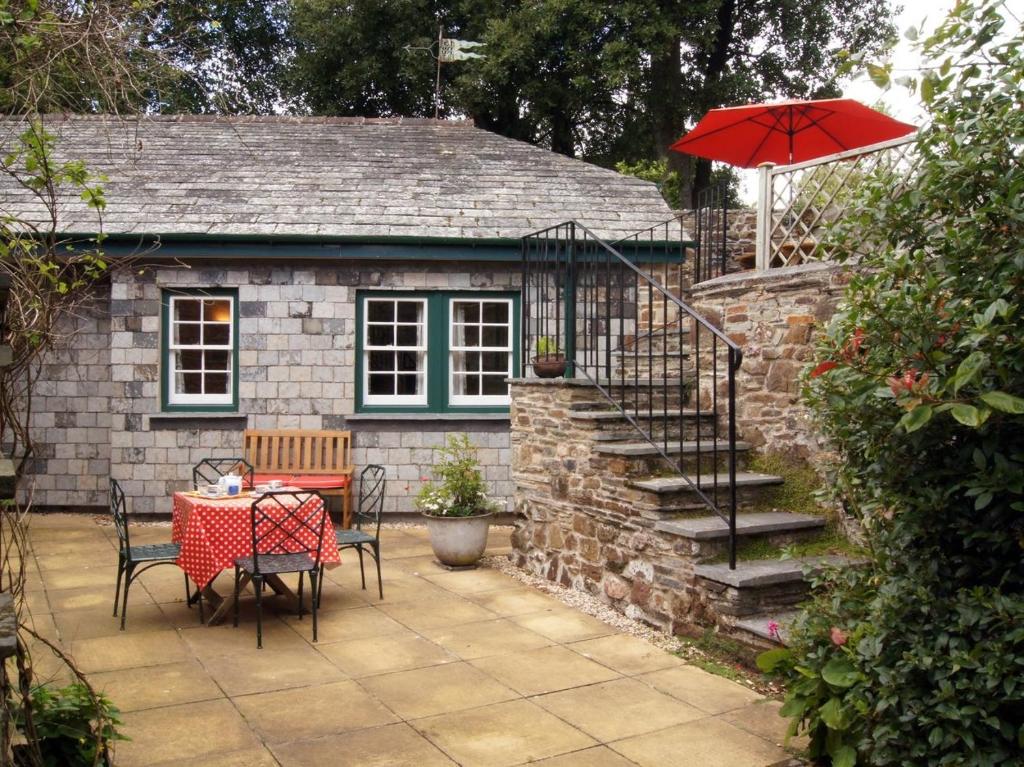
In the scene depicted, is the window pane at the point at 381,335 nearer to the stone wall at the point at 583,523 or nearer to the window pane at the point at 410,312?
the window pane at the point at 410,312

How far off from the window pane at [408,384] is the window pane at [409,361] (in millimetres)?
104

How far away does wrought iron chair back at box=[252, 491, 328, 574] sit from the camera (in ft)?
18.8

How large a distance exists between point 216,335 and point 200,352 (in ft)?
0.86

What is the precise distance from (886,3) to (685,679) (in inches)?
787

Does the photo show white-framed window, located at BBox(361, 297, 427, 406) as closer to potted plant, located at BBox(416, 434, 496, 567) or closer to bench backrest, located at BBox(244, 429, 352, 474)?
bench backrest, located at BBox(244, 429, 352, 474)

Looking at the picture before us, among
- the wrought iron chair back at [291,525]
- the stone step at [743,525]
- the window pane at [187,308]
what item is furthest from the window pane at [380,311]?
the stone step at [743,525]

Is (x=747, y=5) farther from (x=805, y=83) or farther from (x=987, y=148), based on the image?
(x=987, y=148)

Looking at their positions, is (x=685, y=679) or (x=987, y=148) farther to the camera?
(x=685, y=679)

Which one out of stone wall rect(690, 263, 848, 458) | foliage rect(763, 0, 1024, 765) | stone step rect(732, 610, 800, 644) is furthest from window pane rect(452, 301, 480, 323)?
foliage rect(763, 0, 1024, 765)

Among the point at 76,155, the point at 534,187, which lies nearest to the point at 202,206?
the point at 76,155

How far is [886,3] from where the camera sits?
2025 centimetres

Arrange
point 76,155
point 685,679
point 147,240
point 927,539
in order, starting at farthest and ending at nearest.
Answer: point 76,155 < point 147,240 < point 685,679 < point 927,539

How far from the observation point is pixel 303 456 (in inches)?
382

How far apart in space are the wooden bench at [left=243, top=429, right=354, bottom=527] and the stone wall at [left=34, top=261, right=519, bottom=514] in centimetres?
16
